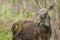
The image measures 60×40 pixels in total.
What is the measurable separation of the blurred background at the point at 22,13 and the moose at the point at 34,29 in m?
0.19

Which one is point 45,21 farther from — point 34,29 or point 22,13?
point 22,13

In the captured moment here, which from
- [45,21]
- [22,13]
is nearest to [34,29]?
[45,21]

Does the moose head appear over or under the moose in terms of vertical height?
over

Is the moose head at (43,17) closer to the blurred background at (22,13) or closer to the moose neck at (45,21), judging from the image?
the moose neck at (45,21)

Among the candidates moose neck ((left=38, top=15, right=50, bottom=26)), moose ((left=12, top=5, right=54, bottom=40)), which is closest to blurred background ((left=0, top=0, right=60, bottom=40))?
moose ((left=12, top=5, right=54, bottom=40))

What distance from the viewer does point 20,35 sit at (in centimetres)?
844

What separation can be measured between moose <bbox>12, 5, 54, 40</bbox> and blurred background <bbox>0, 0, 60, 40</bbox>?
0.62 feet

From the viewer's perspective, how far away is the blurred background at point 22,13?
8477 mm

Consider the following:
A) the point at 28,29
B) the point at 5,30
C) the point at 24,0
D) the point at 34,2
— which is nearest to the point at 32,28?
the point at 28,29

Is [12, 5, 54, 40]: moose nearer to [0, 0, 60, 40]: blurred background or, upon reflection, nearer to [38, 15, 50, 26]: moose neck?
[38, 15, 50, 26]: moose neck

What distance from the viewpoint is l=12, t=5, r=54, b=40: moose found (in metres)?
8.31

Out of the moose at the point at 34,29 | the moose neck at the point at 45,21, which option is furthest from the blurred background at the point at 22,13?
the moose neck at the point at 45,21

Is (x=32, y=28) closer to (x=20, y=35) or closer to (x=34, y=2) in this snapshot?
(x=20, y=35)

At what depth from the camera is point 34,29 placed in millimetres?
8516
